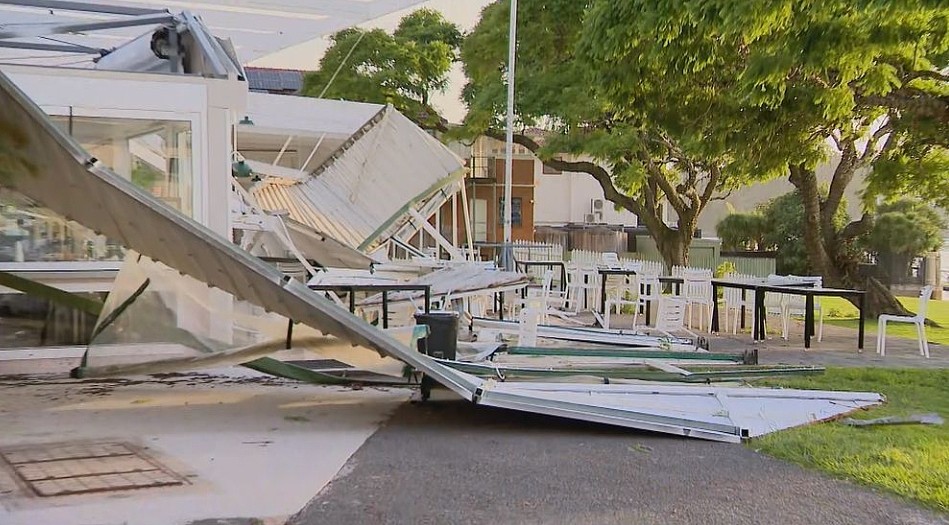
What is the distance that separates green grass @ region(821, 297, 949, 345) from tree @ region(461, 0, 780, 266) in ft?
11.3

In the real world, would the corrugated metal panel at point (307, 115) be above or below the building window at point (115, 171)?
above

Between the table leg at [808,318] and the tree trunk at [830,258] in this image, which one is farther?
the tree trunk at [830,258]

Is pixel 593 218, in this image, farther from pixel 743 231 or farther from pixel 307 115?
pixel 307 115

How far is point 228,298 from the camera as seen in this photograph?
626 cm

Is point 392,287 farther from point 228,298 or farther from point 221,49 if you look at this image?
point 221,49

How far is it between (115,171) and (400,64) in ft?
54.3

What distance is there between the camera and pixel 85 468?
4.67m

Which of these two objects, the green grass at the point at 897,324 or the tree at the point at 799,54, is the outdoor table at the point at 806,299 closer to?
the tree at the point at 799,54

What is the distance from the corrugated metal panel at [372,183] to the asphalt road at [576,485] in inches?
380

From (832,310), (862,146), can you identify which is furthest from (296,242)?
(832,310)

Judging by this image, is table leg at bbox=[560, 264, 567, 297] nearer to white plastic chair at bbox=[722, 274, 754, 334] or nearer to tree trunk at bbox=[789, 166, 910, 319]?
white plastic chair at bbox=[722, 274, 754, 334]

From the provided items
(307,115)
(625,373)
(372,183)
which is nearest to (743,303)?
(625,373)

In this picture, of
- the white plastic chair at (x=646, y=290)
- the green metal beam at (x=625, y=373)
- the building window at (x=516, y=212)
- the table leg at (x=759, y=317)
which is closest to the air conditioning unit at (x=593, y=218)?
the building window at (x=516, y=212)

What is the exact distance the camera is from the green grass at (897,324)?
533 inches
